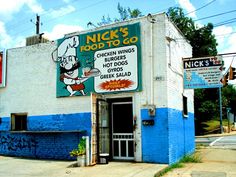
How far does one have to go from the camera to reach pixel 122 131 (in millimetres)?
13406

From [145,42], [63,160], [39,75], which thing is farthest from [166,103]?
[39,75]

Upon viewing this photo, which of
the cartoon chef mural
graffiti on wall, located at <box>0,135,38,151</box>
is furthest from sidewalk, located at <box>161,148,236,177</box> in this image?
graffiti on wall, located at <box>0,135,38,151</box>

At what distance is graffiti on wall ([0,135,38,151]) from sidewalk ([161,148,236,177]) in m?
7.51

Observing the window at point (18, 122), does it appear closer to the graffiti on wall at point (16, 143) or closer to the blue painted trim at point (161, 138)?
the graffiti on wall at point (16, 143)

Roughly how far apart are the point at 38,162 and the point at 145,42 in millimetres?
6773

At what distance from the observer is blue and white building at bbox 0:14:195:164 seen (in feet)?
41.1

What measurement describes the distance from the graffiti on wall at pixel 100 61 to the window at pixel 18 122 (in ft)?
9.26

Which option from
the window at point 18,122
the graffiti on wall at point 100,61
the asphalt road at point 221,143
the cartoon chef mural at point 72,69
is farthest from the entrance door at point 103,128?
the asphalt road at point 221,143

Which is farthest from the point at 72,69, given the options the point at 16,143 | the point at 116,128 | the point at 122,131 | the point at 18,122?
the point at 16,143

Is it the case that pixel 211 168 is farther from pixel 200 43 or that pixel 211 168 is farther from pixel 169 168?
pixel 200 43

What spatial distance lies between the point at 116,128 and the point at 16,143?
5.70 meters

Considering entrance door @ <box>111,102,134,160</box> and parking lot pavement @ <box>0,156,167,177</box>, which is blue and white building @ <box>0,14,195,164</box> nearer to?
entrance door @ <box>111,102,134,160</box>

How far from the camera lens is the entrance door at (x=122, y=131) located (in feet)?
43.0

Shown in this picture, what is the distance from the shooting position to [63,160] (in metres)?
14.2
